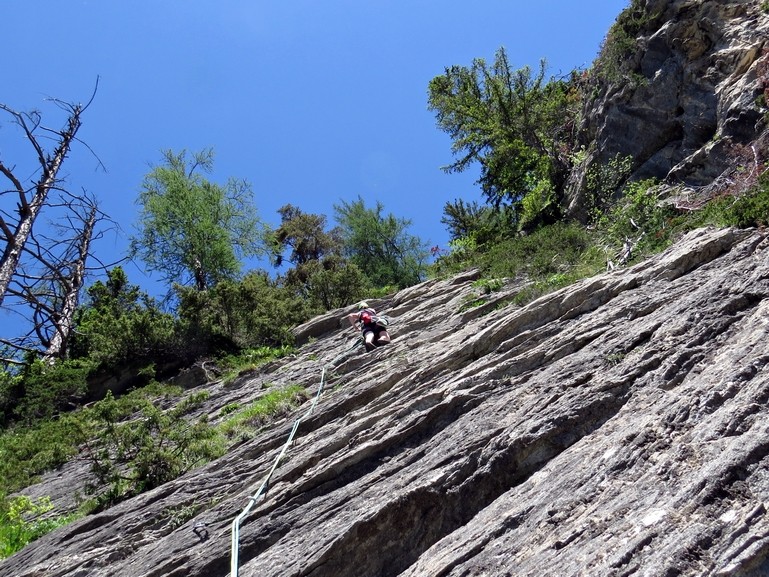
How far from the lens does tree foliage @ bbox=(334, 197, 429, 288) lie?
3170cm

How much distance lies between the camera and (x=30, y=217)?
43.0ft

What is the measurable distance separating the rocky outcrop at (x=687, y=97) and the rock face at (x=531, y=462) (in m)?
5.78

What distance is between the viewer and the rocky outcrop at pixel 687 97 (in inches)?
505

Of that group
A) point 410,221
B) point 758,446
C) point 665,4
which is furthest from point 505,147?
point 758,446

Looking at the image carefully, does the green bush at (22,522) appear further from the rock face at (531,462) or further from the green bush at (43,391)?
the green bush at (43,391)

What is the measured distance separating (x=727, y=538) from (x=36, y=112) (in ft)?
52.0

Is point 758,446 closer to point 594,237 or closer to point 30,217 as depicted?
point 594,237

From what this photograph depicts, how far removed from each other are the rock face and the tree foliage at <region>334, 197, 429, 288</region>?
2232cm

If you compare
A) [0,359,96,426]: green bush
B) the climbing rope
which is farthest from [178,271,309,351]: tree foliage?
the climbing rope

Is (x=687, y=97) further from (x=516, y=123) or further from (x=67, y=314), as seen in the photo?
(x=67, y=314)

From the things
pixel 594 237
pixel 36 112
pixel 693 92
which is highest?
pixel 36 112

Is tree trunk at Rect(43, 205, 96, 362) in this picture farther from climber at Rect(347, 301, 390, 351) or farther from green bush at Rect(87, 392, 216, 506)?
climber at Rect(347, 301, 390, 351)

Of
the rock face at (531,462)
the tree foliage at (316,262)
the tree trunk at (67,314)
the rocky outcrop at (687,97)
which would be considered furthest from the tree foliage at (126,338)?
the rocky outcrop at (687,97)

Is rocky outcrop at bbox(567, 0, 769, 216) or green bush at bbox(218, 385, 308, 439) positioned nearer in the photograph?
green bush at bbox(218, 385, 308, 439)
